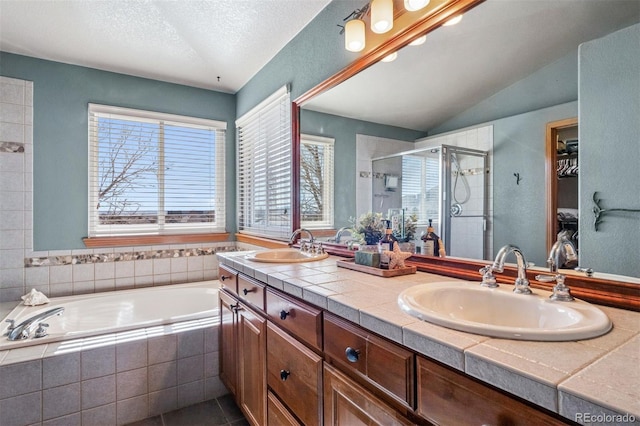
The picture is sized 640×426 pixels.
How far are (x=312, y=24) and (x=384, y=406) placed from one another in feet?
7.26

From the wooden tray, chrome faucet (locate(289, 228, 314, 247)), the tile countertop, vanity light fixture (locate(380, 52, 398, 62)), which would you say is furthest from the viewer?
chrome faucet (locate(289, 228, 314, 247))

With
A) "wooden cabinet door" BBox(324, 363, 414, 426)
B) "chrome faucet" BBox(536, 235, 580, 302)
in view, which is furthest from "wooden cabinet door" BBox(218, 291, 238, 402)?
"chrome faucet" BBox(536, 235, 580, 302)

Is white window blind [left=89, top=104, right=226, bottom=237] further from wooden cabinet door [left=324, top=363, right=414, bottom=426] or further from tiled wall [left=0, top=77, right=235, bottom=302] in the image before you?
wooden cabinet door [left=324, top=363, right=414, bottom=426]

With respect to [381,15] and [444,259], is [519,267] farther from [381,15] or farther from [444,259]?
[381,15]

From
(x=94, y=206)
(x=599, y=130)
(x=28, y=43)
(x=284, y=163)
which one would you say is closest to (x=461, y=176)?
(x=599, y=130)

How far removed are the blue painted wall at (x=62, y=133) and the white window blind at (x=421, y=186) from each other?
8.81ft

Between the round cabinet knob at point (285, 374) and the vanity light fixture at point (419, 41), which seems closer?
the round cabinet knob at point (285, 374)

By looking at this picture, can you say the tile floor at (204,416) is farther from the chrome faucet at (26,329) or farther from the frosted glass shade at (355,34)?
the frosted glass shade at (355,34)

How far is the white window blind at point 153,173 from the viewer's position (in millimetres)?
2889

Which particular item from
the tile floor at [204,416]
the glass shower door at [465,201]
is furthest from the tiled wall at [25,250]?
the glass shower door at [465,201]

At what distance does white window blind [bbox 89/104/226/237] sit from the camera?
2889 millimetres

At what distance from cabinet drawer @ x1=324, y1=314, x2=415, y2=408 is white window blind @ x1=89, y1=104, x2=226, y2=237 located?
Answer: 8.60 ft

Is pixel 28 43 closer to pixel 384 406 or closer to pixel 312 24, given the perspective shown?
pixel 312 24

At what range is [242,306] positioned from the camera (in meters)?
1.72
